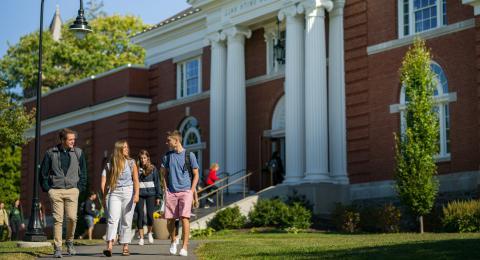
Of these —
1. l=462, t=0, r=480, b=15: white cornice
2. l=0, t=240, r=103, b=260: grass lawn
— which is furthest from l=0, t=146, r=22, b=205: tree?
l=0, t=240, r=103, b=260: grass lawn

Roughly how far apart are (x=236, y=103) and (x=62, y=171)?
1948 centimetres

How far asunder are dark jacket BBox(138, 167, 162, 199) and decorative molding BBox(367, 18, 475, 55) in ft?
38.3

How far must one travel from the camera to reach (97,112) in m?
44.1

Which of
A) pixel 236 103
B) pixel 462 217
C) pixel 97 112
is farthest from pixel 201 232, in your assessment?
pixel 97 112

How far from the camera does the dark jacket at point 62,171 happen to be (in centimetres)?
1546

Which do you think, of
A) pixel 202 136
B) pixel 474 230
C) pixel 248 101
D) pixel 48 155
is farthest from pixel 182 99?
pixel 48 155

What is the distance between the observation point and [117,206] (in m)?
15.3

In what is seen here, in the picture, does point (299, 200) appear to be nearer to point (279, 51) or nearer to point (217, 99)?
point (279, 51)

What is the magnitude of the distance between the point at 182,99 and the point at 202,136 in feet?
7.51

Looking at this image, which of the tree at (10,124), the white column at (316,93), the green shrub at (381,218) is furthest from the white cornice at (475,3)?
the tree at (10,124)

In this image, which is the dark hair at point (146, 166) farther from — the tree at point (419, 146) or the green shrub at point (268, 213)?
the green shrub at point (268, 213)

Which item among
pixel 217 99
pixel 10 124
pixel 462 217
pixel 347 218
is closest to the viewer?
pixel 462 217

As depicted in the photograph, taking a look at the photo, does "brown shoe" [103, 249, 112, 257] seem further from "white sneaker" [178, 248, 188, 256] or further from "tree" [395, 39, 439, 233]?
"tree" [395, 39, 439, 233]

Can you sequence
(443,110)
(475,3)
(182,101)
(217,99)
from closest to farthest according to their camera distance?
1. (475,3)
2. (443,110)
3. (217,99)
4. (182,101)
